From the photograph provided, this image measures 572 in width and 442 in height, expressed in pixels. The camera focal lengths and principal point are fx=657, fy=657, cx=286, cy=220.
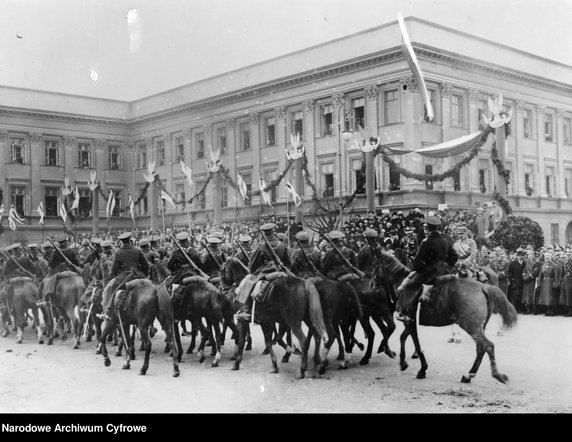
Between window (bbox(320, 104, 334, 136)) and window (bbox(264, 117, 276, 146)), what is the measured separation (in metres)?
3.83

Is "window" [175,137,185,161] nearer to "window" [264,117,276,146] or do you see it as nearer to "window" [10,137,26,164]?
"window" [264,117,276,146]

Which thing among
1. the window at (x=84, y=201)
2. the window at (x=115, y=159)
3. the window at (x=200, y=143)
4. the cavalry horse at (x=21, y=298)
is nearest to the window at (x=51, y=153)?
the window at (x=84, y=201)

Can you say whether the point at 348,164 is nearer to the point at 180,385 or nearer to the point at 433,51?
the point at 433,51

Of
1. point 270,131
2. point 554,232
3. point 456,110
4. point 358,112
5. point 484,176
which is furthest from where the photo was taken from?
point 270,131

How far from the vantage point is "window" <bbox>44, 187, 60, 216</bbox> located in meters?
51.7

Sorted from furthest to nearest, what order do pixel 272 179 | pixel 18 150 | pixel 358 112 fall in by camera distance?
pixel 18 150 → pixel 272 179 → pixel 358 112

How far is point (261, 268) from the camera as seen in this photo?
462 inches

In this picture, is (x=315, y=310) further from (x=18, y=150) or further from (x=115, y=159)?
(x=18, y=150)

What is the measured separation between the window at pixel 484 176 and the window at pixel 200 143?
17.9 metres

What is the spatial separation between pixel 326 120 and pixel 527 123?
1318 cm

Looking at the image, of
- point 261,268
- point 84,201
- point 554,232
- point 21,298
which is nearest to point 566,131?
point 554,232

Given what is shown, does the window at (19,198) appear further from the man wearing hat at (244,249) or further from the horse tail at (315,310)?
the horse tail at (315,310)

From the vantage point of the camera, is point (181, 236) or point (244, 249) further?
point (244, 249)
